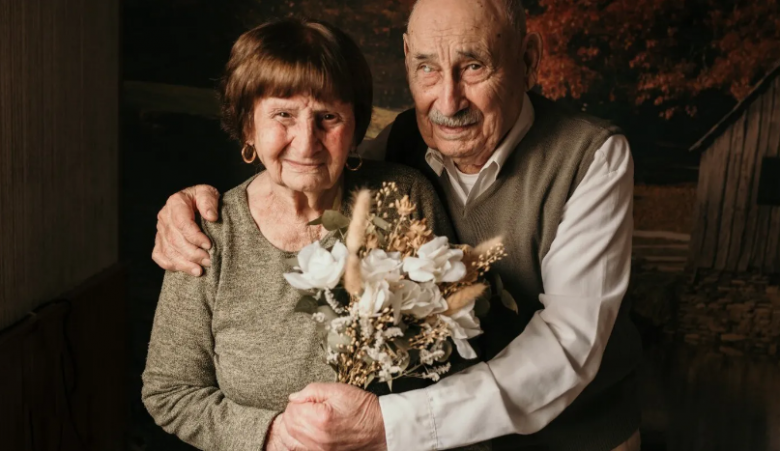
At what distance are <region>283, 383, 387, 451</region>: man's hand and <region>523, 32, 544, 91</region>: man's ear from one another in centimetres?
105

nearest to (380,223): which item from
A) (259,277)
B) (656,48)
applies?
(259,277)

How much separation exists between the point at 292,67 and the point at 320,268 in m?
0.50

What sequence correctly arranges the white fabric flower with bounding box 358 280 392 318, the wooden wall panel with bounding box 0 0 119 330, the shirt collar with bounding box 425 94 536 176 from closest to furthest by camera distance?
the white fabric flower with bounding box 358 280 392 318 → the shirt collar with bounding box 425 94 536 176 → the wooden wall panel with bounding box 0 0 119 330

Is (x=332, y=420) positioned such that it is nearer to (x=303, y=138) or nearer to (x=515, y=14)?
(x=303, y=138)

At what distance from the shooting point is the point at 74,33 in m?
3.16

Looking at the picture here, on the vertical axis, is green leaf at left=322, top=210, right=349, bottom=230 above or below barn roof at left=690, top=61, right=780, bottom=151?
below

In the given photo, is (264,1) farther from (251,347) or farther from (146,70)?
(251,347)

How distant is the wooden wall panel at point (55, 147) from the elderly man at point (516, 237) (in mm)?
1053

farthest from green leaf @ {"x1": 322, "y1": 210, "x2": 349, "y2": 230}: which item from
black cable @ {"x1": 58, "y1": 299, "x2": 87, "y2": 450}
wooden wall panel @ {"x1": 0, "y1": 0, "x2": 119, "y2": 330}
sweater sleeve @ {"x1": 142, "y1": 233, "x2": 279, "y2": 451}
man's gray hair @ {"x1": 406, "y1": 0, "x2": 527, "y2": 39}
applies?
black cable @ {"x1": 58, "y1": 299, "x2": 87, "y2": 450}

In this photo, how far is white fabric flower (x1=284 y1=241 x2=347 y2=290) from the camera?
149cm

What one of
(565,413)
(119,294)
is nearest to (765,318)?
(565,413)

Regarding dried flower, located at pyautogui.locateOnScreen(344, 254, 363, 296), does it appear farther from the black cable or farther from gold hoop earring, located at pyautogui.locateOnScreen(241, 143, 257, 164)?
the black cable

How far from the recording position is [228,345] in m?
1.82

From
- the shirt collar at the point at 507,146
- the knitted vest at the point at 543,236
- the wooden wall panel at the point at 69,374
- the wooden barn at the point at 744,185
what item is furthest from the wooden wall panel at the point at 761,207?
the wooden wall panel at the point at 69,374
